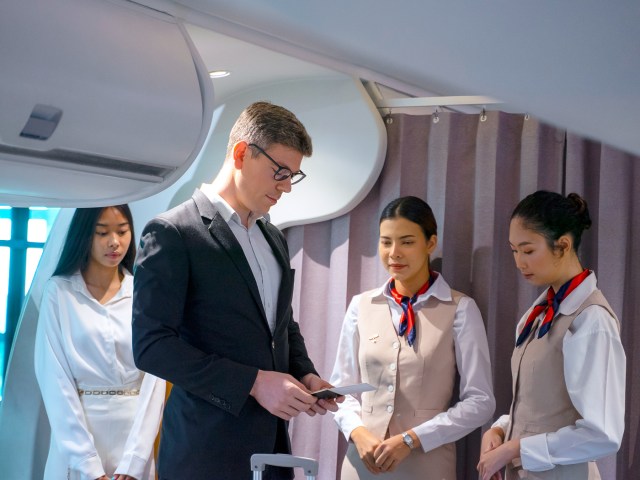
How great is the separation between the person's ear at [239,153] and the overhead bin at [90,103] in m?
1.49

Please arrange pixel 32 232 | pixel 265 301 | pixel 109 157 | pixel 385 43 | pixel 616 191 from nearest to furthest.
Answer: pixel 385 43, pixel 109 157, pixel 265 301, pixel 616 191, pixel 32 232

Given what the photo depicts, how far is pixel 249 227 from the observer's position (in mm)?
2350

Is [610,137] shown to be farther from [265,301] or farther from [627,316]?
[627,316]

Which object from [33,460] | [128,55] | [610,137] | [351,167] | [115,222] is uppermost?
[351,167]

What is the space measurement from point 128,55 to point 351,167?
262 centimetres

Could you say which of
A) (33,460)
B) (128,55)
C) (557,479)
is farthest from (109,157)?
(33,460)

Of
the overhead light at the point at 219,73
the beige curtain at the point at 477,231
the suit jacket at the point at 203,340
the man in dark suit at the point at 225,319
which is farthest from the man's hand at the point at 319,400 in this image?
the overhead light at the point at 219,73

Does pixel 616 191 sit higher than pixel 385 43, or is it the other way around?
pixel 616 191

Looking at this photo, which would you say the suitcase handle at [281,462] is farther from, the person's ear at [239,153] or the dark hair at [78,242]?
the dark hair at [78,242]

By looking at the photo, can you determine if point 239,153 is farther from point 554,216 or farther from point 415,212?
point 554,216

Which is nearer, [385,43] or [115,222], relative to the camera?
[385,43]

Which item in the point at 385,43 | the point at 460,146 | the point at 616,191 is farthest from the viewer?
the point at 460,146

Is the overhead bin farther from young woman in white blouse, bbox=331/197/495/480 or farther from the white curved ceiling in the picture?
young woman in white blouse, bbox=331/197/495/480

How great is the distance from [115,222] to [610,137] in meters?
3.17
